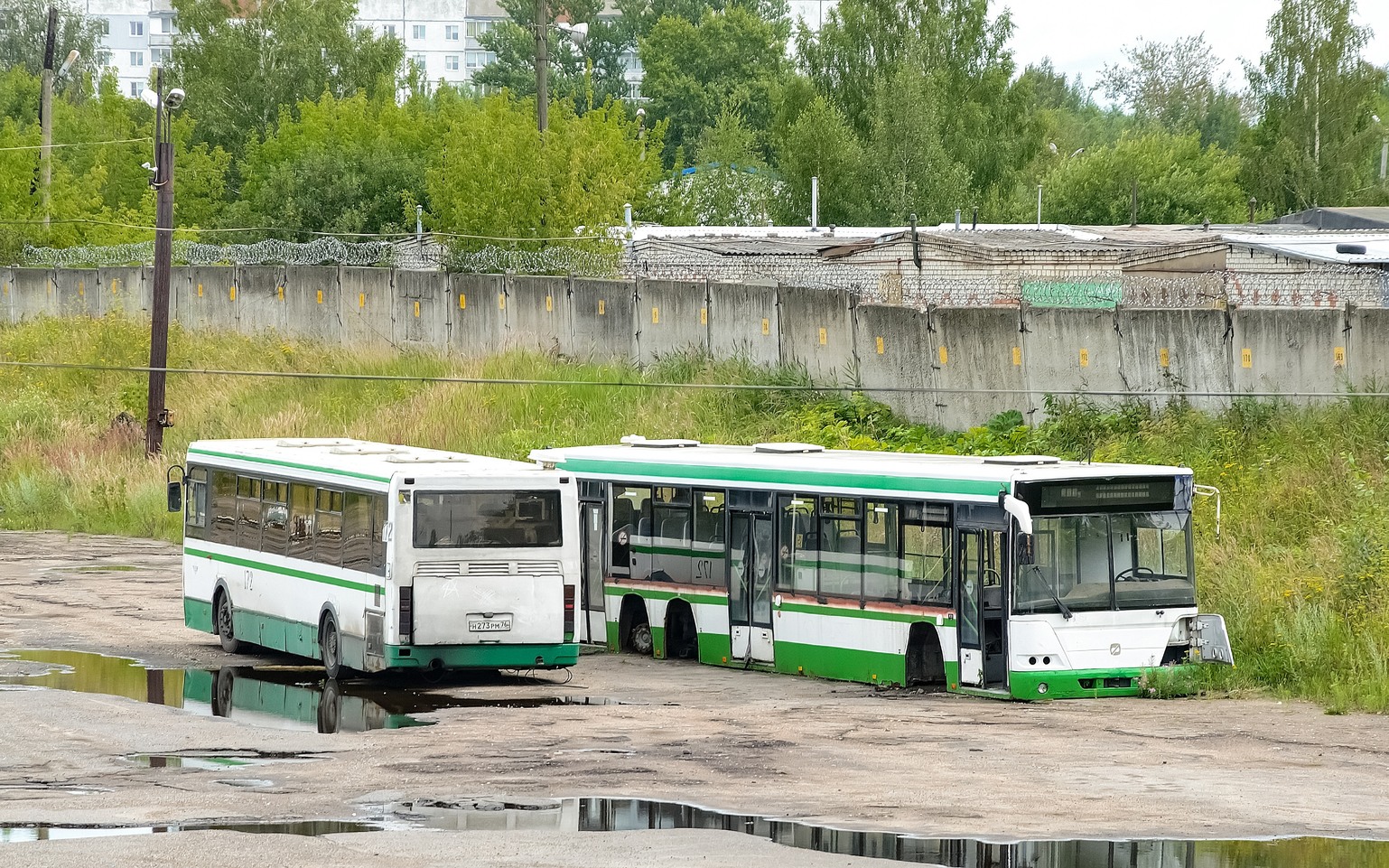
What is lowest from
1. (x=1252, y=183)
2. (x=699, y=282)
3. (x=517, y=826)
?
(x=517, y=826)

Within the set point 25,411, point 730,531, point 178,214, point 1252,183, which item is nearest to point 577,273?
point 25,411

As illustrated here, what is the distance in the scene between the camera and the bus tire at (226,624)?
85.1ft

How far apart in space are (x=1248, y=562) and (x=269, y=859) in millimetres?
15195

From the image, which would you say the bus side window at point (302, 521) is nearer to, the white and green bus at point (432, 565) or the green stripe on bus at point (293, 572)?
the white and green bus at point (432, 565)

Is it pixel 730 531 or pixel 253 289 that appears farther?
pixel 253 289

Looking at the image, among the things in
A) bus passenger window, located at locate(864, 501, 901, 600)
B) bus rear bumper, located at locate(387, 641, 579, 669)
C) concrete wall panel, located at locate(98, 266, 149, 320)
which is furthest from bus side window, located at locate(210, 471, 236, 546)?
concrete wall panel, located at locate(98, 266, 149, 320)

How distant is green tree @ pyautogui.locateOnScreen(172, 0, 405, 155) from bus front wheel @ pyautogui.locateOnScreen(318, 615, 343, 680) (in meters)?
63.8

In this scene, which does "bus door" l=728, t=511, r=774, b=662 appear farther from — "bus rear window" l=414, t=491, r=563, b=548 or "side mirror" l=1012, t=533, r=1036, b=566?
"side mirror" l=1012, t=533, r=1036, b=566

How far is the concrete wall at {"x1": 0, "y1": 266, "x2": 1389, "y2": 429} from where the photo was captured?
94.8ft

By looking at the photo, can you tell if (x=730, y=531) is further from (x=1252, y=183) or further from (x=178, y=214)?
(x=1252, y=183)

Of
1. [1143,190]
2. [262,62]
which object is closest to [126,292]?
[262,62]

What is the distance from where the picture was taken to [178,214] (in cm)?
7162

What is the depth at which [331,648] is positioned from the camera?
23.2 meters

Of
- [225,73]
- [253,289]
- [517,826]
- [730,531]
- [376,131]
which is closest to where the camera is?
[517,826]
